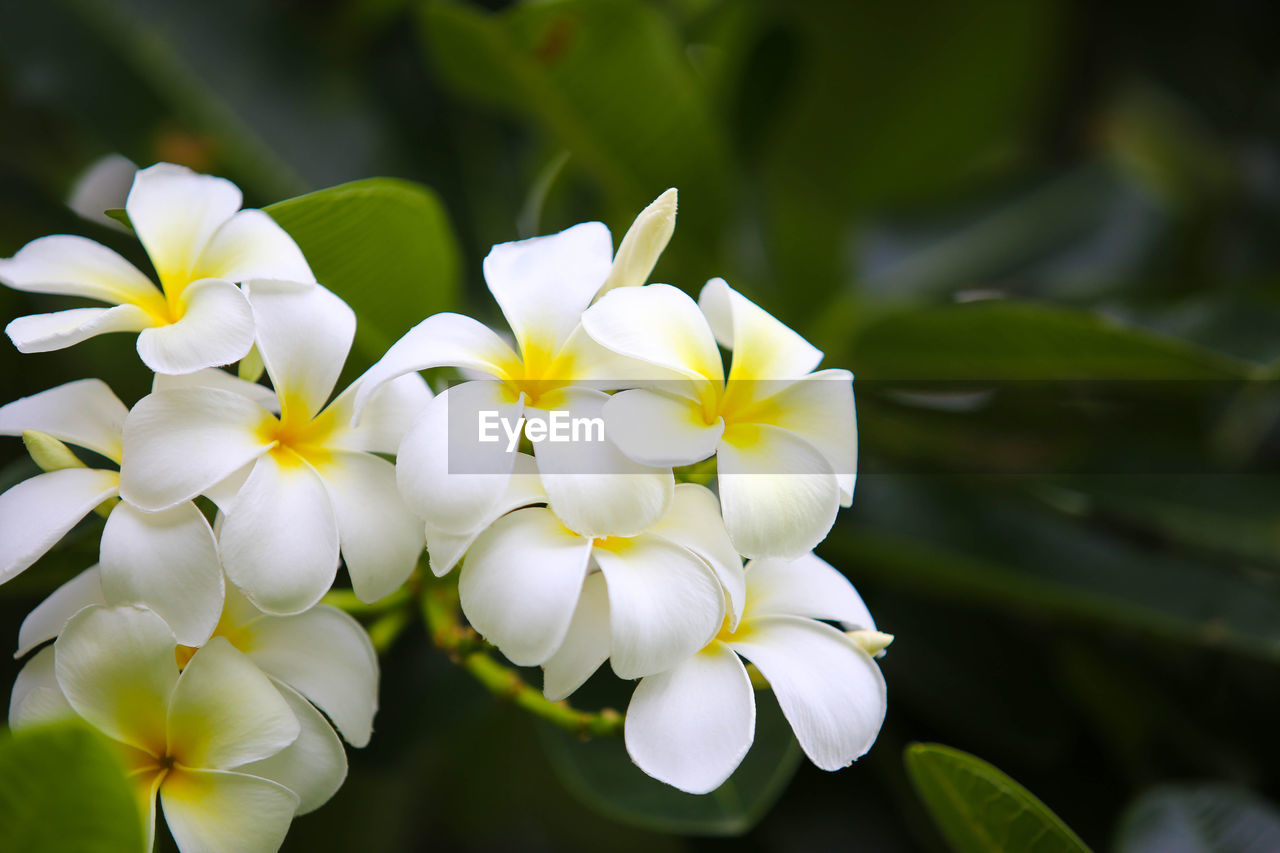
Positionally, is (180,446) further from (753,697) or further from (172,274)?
(753,697)

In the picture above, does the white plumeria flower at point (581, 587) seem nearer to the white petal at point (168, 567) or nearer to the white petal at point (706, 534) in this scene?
the white petal at point (706, 534)

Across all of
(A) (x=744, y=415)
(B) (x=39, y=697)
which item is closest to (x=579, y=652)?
(A) (x=744, y=415)

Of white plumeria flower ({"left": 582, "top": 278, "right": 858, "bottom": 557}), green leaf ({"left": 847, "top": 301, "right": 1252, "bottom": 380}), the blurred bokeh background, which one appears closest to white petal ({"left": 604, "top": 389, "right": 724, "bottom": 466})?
white plumeria flower ({"left": 582, "top": 278, "right": 858, "bottom": 557})

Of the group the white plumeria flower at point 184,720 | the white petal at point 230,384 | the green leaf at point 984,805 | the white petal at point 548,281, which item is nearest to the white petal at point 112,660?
the white plumeria flower at point 184,720

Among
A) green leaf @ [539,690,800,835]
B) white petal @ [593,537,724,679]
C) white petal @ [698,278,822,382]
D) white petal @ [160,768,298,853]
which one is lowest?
green leaf @ [539,690,800,835]

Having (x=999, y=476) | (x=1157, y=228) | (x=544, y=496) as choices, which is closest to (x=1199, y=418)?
(x=999, y=476)

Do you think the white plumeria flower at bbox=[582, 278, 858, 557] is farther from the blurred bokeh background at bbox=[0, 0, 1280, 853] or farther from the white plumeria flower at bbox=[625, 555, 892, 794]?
the blurred bokeh background at bbox=[0, 0, 1280, 853]

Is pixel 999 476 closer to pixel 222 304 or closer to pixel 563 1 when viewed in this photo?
pixel 563 1
